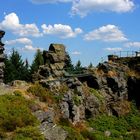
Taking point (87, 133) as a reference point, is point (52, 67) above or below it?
above

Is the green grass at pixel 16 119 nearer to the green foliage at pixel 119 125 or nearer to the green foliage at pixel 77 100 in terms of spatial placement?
the green foliage at pixel 77 100

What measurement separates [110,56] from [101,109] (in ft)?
54.5

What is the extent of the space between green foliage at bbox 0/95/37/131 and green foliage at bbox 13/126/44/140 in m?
1.10

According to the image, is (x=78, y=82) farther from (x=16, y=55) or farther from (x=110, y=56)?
(x=16, y=55)

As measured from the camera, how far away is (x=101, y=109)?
56.6 m

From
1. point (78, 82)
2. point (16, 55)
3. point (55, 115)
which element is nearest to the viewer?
point (55, 115)

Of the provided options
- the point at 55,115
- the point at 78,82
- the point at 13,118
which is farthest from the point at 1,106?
the point at 78,82

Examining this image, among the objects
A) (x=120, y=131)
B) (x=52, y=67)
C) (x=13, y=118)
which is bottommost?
(x=120, y=131)

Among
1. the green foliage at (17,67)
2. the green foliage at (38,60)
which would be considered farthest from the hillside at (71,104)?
the green foliage at (38,60)

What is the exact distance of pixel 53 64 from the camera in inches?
2450

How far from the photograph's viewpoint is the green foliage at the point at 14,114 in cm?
3528

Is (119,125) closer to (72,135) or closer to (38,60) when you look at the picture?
(72,135)

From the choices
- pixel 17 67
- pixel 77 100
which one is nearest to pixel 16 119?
pixel 77 100

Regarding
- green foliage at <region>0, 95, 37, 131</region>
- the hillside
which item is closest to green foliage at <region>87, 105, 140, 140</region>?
the hillside
